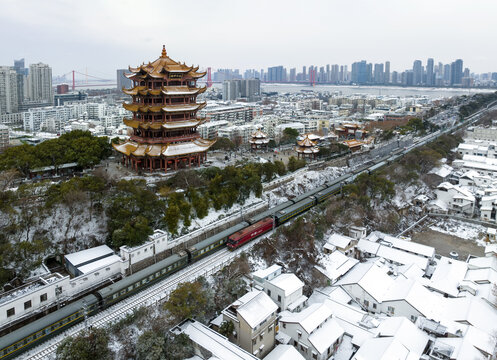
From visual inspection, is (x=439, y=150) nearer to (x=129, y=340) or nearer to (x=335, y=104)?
(x=129, y=340)

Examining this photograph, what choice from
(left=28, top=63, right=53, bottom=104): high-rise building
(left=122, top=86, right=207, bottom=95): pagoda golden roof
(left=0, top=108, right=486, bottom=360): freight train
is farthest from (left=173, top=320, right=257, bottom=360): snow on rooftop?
(left=28, top=63, right=53, bottom=104): high-rise building

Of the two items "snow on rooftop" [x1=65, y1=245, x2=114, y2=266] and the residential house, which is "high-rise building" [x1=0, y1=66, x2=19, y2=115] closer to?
"snow on rooftop" [x1=65, y1=245, x2=114, y2=266]

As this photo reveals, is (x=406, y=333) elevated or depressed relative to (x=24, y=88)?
depressed

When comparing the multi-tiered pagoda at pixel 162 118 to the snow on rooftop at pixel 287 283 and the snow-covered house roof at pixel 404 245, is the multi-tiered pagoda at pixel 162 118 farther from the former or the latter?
the snow-covered house roof at pixel 404 245

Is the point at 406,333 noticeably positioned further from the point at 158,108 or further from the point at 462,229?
the point at 158,108

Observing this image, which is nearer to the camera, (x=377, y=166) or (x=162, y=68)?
(x=162, y=68)

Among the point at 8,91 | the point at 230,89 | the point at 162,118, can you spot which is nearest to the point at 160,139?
the point at 162,118

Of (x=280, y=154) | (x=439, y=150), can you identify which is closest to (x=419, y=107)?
(x=439, y=150)
